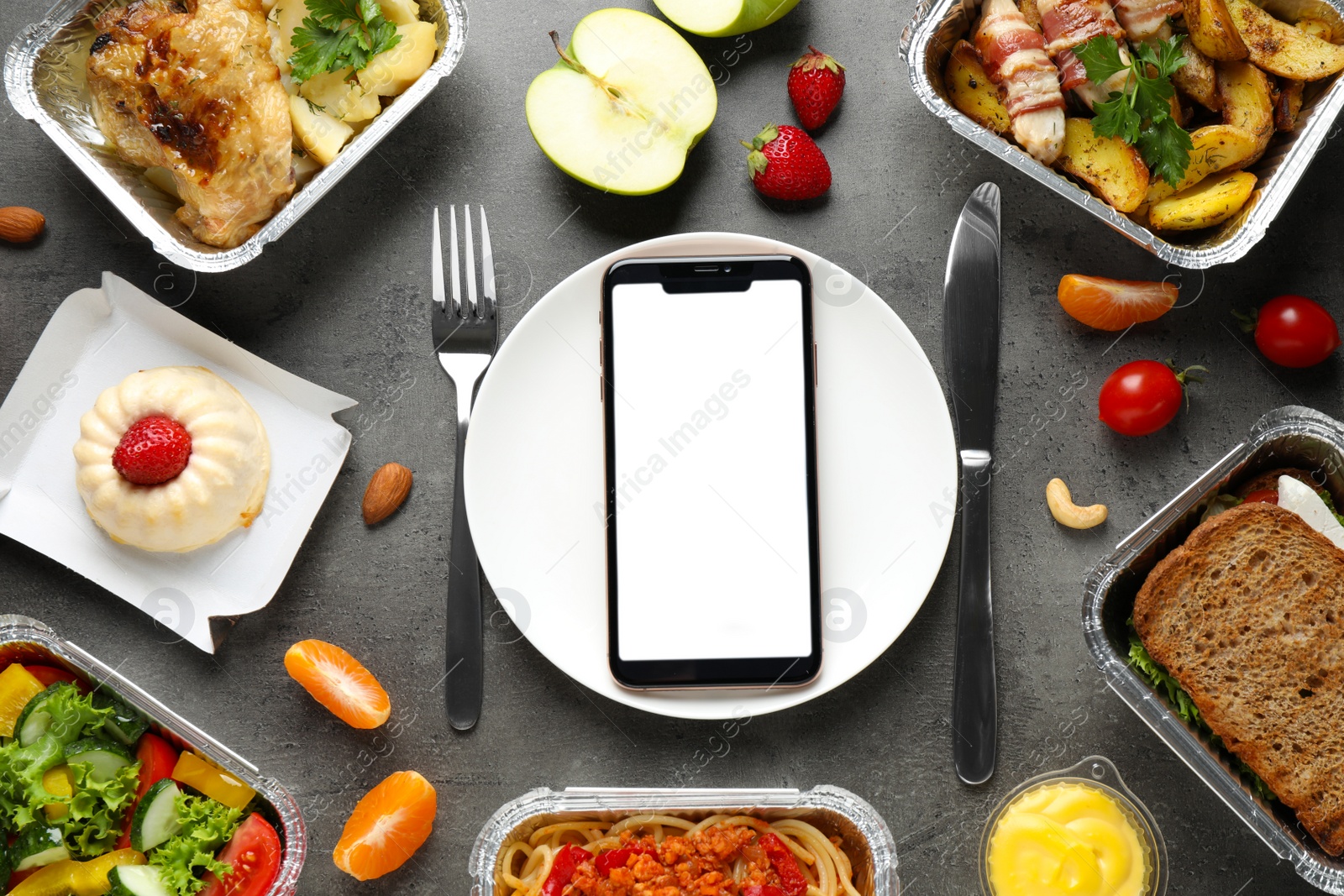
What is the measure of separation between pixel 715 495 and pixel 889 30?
3.79ft

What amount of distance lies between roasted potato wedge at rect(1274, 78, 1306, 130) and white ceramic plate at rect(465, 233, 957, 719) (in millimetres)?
878

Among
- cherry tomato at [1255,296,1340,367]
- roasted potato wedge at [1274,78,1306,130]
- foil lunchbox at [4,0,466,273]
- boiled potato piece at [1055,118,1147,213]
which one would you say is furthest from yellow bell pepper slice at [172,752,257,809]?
roasted potato wedge at [1274,78,1306,130]

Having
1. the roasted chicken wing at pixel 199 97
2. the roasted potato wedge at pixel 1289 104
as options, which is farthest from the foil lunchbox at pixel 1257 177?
the roasted chicken wing at pixel 199 97

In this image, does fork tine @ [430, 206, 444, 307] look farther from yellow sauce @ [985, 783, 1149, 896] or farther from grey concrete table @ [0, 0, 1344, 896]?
yellow sauce @ [985, 783, 1149, 896]

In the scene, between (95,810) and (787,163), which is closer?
(95,810)

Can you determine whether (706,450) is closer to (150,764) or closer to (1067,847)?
(1067,847)

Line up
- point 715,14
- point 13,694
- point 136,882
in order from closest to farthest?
1. point 136,882
2. point 13,694
3. point 715,14

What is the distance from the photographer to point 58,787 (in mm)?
1698

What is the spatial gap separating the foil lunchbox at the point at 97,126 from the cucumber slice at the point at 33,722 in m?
0.93

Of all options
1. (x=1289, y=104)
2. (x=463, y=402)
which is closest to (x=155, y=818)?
(x=463, y=402)

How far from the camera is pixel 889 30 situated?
201 cm

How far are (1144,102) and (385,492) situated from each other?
1762 mm

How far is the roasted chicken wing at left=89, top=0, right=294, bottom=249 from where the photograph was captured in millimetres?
1724

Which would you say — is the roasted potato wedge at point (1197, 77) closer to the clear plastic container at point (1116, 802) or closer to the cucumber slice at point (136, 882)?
the clear plastic container at point (1116, 802)
